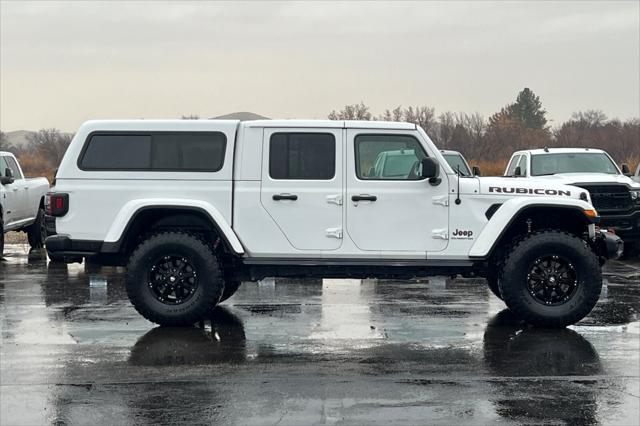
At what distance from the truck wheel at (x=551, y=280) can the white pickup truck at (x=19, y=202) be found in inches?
400

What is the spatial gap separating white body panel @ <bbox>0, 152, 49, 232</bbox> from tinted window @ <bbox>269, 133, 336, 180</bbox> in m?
8.69

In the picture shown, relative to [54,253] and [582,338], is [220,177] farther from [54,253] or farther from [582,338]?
[582,338]

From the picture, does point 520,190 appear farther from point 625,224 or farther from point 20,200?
point 20,200

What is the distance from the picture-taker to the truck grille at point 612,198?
16.6m

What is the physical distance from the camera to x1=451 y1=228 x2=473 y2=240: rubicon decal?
9695 mm

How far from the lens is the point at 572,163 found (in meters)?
18.3

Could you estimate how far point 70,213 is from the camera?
9.71 meters

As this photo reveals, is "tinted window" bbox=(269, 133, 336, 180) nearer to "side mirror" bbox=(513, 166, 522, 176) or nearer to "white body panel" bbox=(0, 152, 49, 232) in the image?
"white body panel" bbox=(0, 152, 49, 232)

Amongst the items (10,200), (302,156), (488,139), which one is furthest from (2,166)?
(488,139)

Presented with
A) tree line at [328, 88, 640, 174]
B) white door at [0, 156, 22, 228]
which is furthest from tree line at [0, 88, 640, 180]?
white door at [0, 156, 22, 228]

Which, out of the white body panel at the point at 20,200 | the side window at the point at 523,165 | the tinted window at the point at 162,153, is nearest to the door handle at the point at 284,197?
the tinted window at the point at 162,153

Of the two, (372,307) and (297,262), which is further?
(372,307)

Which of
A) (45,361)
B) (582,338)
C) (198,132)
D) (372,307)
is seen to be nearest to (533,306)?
(582,338)

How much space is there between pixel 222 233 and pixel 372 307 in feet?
7.62
